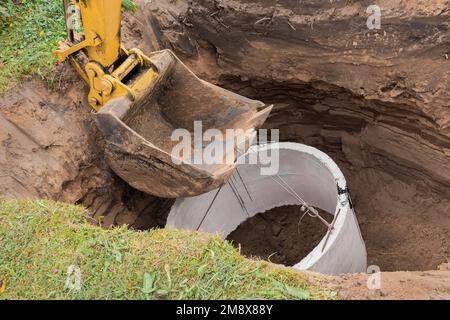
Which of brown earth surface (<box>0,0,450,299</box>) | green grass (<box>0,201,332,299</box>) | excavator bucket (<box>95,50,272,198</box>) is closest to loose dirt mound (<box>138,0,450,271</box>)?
brown earth surface (<box>0,0,450,299</box>)

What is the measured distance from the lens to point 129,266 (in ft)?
13.2

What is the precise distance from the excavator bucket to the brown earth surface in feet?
2.31

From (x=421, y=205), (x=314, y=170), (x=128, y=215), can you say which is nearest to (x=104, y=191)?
(x=128, y=215)

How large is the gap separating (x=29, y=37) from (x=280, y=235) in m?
4.32

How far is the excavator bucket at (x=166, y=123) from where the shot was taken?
5.18 meters

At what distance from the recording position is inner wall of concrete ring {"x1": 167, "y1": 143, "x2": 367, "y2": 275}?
558cm

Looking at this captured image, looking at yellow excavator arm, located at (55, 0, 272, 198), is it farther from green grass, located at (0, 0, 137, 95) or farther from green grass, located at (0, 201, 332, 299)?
green grass, located at (0, 201, 332, 299)

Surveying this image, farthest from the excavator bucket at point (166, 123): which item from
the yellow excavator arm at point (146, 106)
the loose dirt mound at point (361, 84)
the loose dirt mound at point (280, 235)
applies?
the loose dirt mound at point (280, 235)

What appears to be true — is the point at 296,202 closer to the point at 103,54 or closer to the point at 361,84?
the point at 361,84

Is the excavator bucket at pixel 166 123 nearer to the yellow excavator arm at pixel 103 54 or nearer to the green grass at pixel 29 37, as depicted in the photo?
the yellow excavator arm at pixel 103 54

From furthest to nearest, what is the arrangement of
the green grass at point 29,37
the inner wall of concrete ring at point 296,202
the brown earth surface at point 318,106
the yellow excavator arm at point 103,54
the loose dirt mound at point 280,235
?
the loose dirt mound at point 280,235 < the green grass at point 29,37 < the brown earth surface at point 318,106 < the inner wall of concrete ring at point 296,202 < the yellow excavator arm at point 103,54

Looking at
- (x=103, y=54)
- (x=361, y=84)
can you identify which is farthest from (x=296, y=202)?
(x=103, y=54)

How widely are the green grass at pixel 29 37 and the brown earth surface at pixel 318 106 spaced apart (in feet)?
0.58
